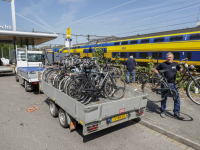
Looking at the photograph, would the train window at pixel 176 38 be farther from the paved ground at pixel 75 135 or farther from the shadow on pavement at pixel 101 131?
the shadow on pavement at pixel 101 131

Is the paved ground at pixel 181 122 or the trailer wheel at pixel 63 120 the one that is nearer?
the paved ground at pixel 181 122

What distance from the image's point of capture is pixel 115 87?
194 inches

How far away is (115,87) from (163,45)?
31.8 feet

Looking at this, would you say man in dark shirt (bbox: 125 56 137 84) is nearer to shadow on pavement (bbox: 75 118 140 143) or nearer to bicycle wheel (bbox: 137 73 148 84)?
bicycle wheel (bbox: 137 73 148 84)

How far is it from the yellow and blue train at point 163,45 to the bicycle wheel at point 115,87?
5.58m

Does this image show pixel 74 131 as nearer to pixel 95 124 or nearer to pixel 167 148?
pixel 95 124

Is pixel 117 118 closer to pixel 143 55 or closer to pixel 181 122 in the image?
pixel 181 122

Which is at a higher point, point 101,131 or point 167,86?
point 167,86

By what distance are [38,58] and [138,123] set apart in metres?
9.63

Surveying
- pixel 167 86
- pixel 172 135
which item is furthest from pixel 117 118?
Answer: pixel 167 86

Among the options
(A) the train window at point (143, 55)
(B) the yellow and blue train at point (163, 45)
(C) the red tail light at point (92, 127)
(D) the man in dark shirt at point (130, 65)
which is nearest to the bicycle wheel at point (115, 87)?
(C) the red tail light at point (92, 127)

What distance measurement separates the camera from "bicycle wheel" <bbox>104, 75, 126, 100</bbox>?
4719mm

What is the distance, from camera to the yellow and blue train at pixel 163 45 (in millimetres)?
10573

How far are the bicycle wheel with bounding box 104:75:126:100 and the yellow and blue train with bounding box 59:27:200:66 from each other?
5581mm
